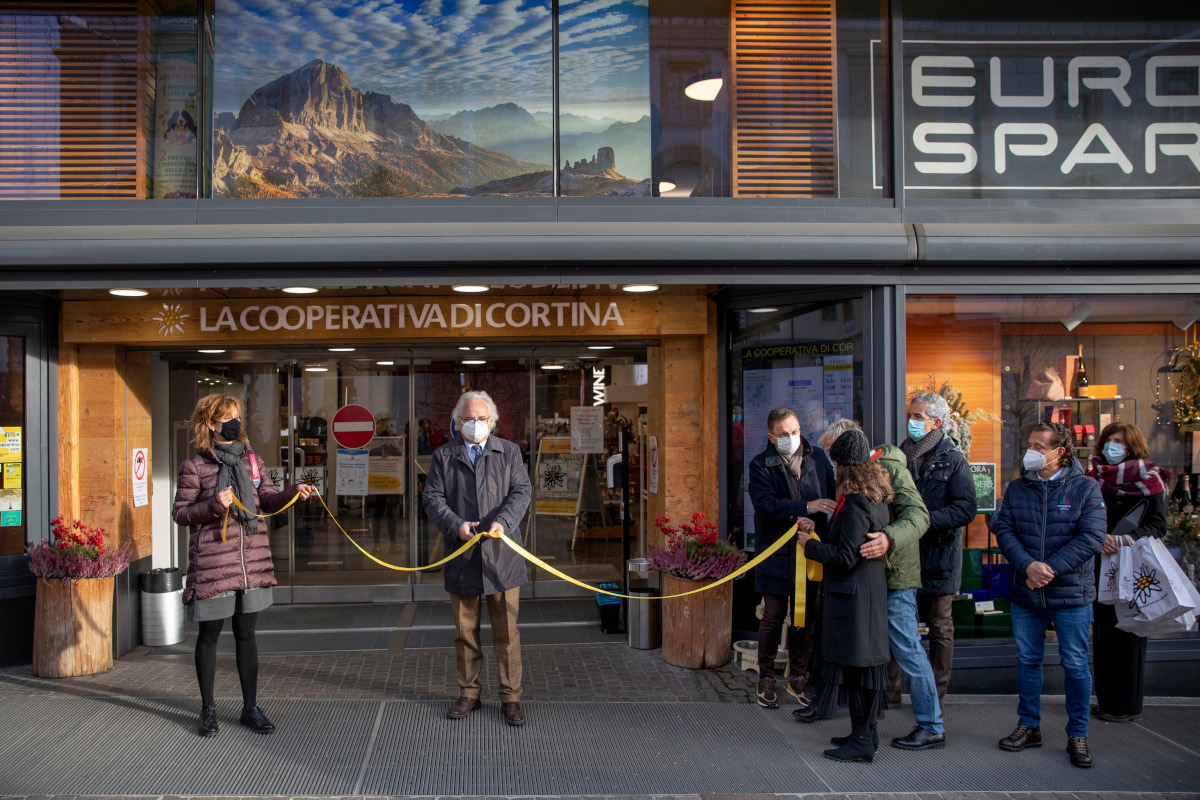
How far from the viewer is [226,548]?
462cm

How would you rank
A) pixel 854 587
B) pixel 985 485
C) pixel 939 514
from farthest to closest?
pixel 985 485 < pixel 939 514 < pixel 854 587

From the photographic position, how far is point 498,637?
5027 mm

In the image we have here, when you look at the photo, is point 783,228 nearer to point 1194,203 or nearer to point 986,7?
point 986,7

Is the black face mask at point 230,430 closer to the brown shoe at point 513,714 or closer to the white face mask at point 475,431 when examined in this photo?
the white face mask at point 475,431

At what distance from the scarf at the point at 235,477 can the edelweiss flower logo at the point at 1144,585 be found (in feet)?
17.3

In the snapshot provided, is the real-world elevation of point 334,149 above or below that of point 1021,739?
above

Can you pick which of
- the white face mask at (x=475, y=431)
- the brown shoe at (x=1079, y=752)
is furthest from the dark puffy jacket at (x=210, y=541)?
the brown shoe at (x=1079, y=752)

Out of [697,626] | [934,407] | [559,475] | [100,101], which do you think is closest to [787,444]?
[934,407]

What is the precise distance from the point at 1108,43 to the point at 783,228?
3.05 meters

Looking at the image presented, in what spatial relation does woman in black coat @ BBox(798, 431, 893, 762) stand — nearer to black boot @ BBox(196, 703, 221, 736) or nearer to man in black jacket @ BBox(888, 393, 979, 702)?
man in black jacket @ BBox(888, 393, 979, 702)

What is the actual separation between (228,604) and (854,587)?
3454mm

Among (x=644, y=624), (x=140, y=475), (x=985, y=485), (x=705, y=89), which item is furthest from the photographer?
(x=140, y=475)

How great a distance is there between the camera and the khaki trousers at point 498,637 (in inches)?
196

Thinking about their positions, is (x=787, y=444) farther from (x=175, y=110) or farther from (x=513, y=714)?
(x=175, y=110)
